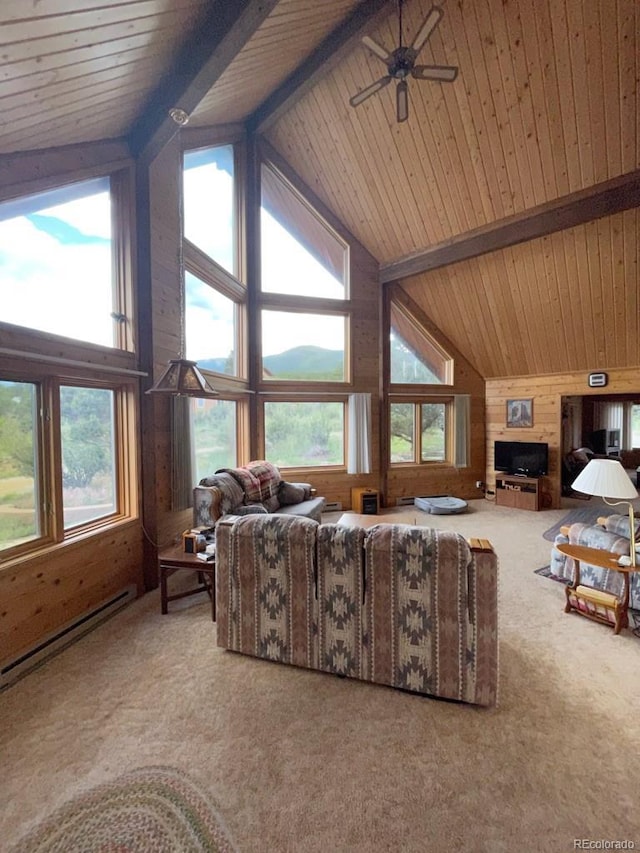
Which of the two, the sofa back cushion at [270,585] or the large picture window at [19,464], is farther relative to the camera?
the large picture window at [19,464]

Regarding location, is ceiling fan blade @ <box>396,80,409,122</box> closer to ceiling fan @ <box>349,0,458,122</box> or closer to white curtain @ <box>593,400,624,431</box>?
ceiling fan @ <box>349,0,458,122</box>

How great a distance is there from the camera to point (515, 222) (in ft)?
14.8

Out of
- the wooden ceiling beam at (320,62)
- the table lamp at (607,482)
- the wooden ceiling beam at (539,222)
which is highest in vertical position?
the wooden ceiling beam at (320,62)

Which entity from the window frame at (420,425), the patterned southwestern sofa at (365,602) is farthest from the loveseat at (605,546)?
the window frame at (420,425)

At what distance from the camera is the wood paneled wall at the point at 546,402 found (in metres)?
5.82

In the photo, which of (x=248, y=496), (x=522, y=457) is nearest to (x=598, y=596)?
(x=248, y=496)

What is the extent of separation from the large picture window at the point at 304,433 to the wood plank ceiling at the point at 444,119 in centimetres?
274

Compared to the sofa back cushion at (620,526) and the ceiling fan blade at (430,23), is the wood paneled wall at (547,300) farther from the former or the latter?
the sofa back cushion at (620,526)

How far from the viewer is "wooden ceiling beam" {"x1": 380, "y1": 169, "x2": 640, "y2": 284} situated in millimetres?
3773

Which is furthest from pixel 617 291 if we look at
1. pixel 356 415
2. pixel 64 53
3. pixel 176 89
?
pixel 64 53

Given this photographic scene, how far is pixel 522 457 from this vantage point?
21.9 feet

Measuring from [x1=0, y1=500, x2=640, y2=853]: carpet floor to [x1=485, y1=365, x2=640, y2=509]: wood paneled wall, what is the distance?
171 inches

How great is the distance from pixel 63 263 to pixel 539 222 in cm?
499

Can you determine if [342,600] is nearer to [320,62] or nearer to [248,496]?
[248,496]
